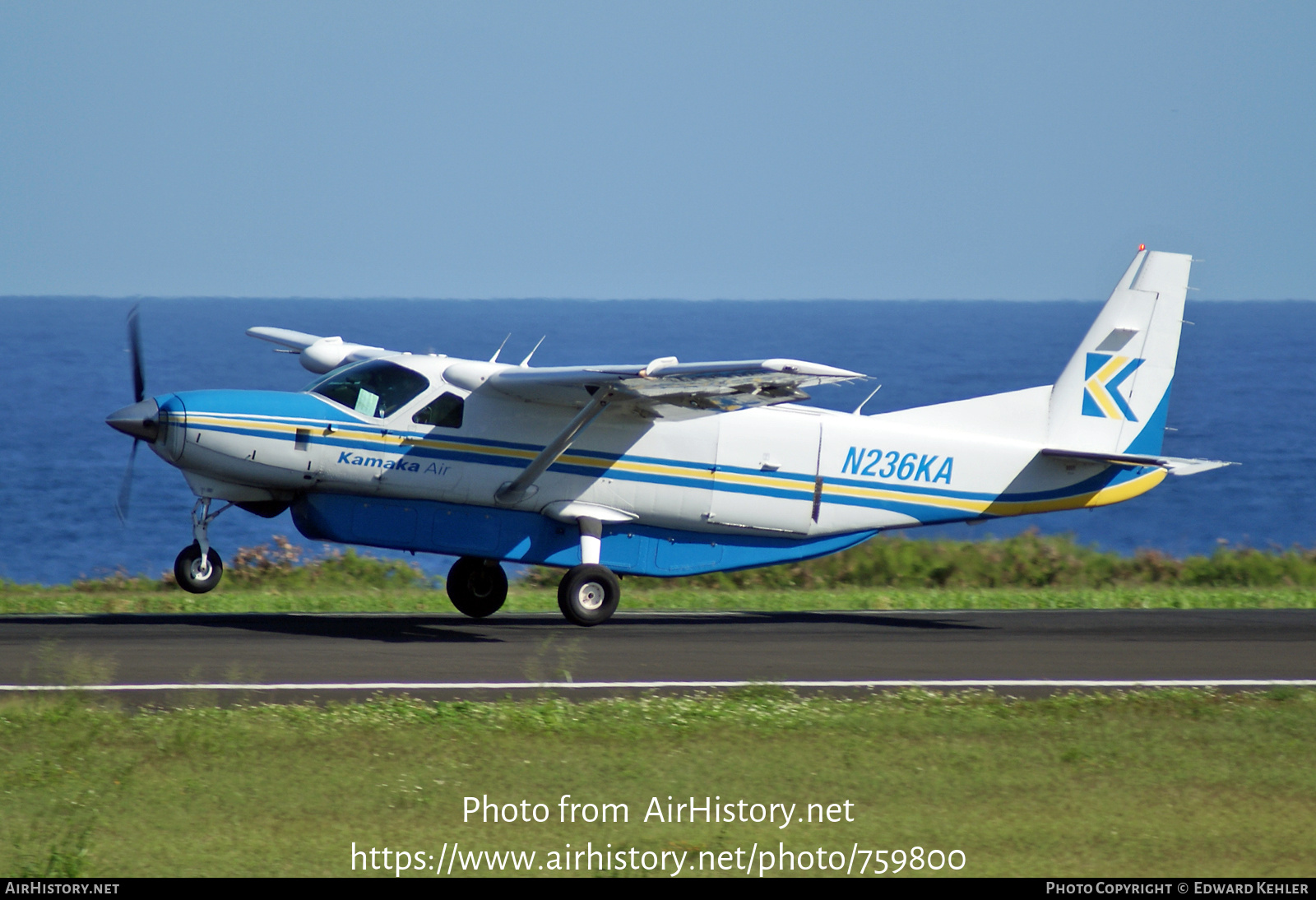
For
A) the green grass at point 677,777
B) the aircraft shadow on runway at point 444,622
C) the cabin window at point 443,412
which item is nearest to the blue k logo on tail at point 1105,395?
the aircraft shadow on runway at point 444,622

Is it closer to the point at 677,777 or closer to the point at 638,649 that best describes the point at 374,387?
the point at 638,649

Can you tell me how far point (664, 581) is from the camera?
989 inches

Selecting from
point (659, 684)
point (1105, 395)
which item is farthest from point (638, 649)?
point (1105, 395)

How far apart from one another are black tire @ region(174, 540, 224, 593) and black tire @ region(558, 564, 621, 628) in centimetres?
354

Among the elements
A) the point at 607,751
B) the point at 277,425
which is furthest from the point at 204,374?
the point at 607,751

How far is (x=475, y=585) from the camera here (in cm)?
1661

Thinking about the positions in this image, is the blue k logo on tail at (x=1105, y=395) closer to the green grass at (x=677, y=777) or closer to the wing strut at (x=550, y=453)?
the wing strut at (x=550, y=453)

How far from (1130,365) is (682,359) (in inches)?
3198

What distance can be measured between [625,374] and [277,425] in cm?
361

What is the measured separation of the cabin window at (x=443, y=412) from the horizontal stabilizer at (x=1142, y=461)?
6.81 meters

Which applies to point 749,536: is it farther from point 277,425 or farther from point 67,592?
point 67,592

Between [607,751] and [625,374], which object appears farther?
[625,374]

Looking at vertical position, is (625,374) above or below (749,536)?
above

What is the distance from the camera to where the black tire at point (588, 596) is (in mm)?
15172
